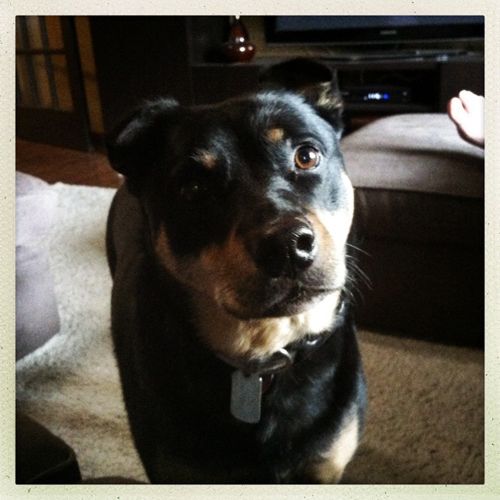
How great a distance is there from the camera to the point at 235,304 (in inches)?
31.7

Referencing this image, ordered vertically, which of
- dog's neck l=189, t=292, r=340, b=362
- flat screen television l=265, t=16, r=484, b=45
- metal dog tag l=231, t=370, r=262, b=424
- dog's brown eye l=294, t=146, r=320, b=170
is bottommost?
metal dog tag l=231, t=370, r=262, b=424

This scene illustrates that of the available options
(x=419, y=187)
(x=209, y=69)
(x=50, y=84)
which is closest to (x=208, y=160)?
(x=50, y=84)

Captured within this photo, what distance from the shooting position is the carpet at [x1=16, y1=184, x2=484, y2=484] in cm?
108

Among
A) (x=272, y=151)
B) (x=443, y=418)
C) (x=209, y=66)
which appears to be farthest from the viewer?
(x=209, y=66)

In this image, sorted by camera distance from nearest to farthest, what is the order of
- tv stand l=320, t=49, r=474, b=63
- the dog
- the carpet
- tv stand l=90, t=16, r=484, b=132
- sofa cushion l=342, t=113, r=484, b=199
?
the dog
the carpet
sofa cushion l=342, t=113, r=484, b=199
tv stand l=90, t=16, r=484, b=132
tv stand l=320, t=49, r=474, b=63

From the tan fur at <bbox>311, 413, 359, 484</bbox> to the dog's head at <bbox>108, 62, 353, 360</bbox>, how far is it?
256mm

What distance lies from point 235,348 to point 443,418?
57 cm

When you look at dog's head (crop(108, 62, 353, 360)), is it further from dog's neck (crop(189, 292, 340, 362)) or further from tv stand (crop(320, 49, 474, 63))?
tv stand (crop(320, 49, 474, 63))

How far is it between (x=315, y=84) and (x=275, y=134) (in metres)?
0.18

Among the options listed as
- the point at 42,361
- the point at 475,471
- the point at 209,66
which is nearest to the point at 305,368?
the point at 475,471

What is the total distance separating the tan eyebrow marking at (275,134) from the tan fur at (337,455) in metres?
0.48

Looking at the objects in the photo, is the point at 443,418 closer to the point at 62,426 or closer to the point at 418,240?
the point at 418,240

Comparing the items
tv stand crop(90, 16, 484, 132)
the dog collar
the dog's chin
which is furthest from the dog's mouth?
tv stand crop(90, 16, 484, 132)
